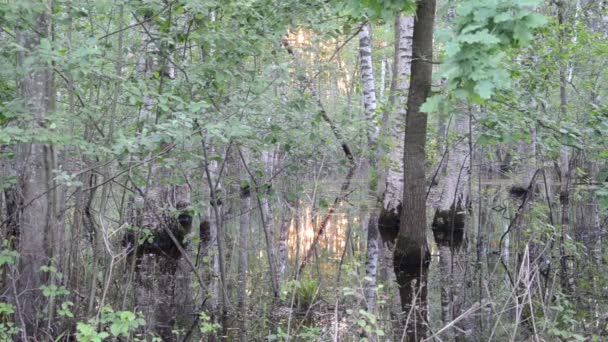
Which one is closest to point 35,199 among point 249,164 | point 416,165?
point 249,164

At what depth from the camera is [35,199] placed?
16.3 ft

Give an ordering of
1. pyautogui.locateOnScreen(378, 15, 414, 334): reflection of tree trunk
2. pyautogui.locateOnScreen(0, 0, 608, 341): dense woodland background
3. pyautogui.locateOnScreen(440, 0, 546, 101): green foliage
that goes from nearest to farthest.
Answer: pyautogui.locateOnScreen(440, 0, 546, 101): green foliage, pyautogui.locateOnScreen(0, 0, 608, 341): dense woodland background, pyautogui.locateOnScreen(378, 15, 414, 334): reflection of tree trunk

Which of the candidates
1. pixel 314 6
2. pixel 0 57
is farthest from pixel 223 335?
pixel 314 6

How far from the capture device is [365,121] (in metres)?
7.94

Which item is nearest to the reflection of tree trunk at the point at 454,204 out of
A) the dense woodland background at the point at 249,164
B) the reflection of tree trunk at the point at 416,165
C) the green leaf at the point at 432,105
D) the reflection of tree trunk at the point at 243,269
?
the dense woodland background at the point at 249,164

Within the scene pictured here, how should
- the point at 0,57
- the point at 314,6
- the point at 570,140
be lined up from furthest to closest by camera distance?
the point at 314,6, the point at 570,140, the point at 0,57

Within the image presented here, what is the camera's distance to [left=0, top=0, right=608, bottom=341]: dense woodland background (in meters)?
4.50

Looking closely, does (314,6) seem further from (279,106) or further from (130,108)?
(130,108)

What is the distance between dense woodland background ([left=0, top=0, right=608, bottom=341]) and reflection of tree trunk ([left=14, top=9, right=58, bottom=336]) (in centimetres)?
2

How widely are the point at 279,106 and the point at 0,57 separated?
2824 millimetres

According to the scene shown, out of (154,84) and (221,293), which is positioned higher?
(154,84)

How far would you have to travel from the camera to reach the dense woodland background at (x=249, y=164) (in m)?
4.50

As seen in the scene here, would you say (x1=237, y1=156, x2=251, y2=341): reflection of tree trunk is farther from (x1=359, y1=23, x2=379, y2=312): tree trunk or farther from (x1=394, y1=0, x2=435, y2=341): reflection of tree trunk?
(x1=394, y1=0, x2=435, y2=341): reflection of tree trunk

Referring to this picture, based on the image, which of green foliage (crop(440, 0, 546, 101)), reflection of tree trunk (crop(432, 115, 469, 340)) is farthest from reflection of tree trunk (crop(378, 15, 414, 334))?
green foliage (crop(440, 0, 546, 101))
